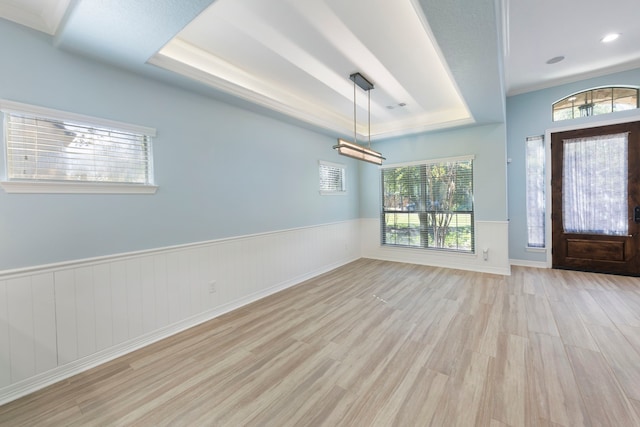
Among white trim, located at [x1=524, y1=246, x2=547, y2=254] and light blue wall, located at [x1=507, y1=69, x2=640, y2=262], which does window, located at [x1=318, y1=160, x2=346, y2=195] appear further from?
white trim, located at [x1=524, y1=246, x2=547, y2=254]

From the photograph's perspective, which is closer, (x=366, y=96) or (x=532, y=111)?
(x=366, y=96)

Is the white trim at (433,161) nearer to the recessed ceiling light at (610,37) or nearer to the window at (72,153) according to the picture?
the recessed ceiling light at (610,37)

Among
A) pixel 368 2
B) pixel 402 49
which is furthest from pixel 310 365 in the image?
pixel 402 49

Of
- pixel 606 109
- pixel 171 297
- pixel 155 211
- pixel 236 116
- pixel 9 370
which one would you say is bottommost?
pixel 9 370

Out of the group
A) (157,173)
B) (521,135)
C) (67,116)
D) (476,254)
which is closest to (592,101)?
(521,135)

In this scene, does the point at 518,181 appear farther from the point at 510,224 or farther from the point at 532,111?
the point at 532,111

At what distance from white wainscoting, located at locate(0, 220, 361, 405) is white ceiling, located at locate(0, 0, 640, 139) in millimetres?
1874

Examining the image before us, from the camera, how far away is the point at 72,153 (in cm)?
220

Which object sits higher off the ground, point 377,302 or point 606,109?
point 606,109

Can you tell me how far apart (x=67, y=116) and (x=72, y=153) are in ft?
0.99

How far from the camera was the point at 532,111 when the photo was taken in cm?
491

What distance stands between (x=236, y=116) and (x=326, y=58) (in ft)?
4.57

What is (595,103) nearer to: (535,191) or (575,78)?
(575,78)

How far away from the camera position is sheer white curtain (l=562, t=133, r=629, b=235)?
14.1ft
